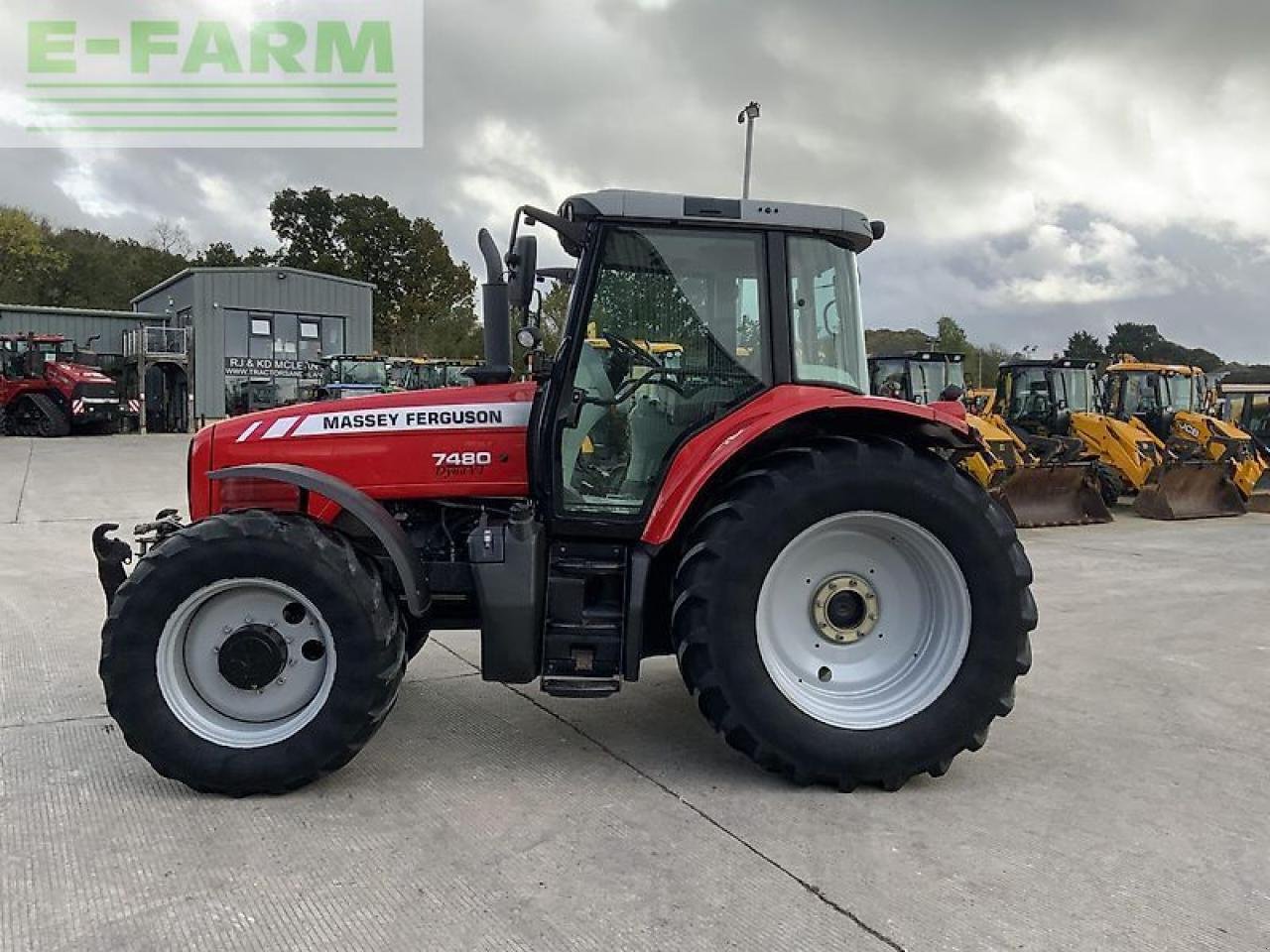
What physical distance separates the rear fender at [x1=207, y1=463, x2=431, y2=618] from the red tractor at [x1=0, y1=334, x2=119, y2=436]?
2299 cm

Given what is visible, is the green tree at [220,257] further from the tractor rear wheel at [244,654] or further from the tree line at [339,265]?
the tractor rear wheel at [244,654]

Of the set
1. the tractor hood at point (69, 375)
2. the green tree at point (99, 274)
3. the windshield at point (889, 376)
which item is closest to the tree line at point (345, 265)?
the green tree at point (99, 274)

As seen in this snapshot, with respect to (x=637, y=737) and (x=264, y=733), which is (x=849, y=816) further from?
(x=264, y=733)

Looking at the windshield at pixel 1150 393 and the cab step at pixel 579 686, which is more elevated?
the windshield at pixel 1150 393

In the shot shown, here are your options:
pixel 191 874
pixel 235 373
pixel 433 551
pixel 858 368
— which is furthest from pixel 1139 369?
pixel 235 373

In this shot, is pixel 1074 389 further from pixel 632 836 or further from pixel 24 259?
pixel 24 259

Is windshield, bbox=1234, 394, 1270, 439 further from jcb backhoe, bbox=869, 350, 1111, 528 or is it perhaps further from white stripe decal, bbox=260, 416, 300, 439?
white stripe decal, bbox=260, 416, 300, 439

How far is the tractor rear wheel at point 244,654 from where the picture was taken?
3342mm

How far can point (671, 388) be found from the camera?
373 centimetres

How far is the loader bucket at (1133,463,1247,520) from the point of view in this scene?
41.7 feet

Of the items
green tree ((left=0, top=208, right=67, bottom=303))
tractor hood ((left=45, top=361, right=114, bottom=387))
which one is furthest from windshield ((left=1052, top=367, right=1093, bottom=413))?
green tree ((left=0, top=208, right=67, bottom=303))

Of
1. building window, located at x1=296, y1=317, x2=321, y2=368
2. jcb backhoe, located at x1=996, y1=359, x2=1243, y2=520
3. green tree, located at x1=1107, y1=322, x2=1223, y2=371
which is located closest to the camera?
jcb backhoe, located at x1=996, y1=359, x2=1243, y2=520

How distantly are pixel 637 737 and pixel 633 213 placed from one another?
214cm

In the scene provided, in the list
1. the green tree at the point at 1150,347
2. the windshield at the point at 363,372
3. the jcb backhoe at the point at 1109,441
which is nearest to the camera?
the jcb backhoe at the point at 1109,441
